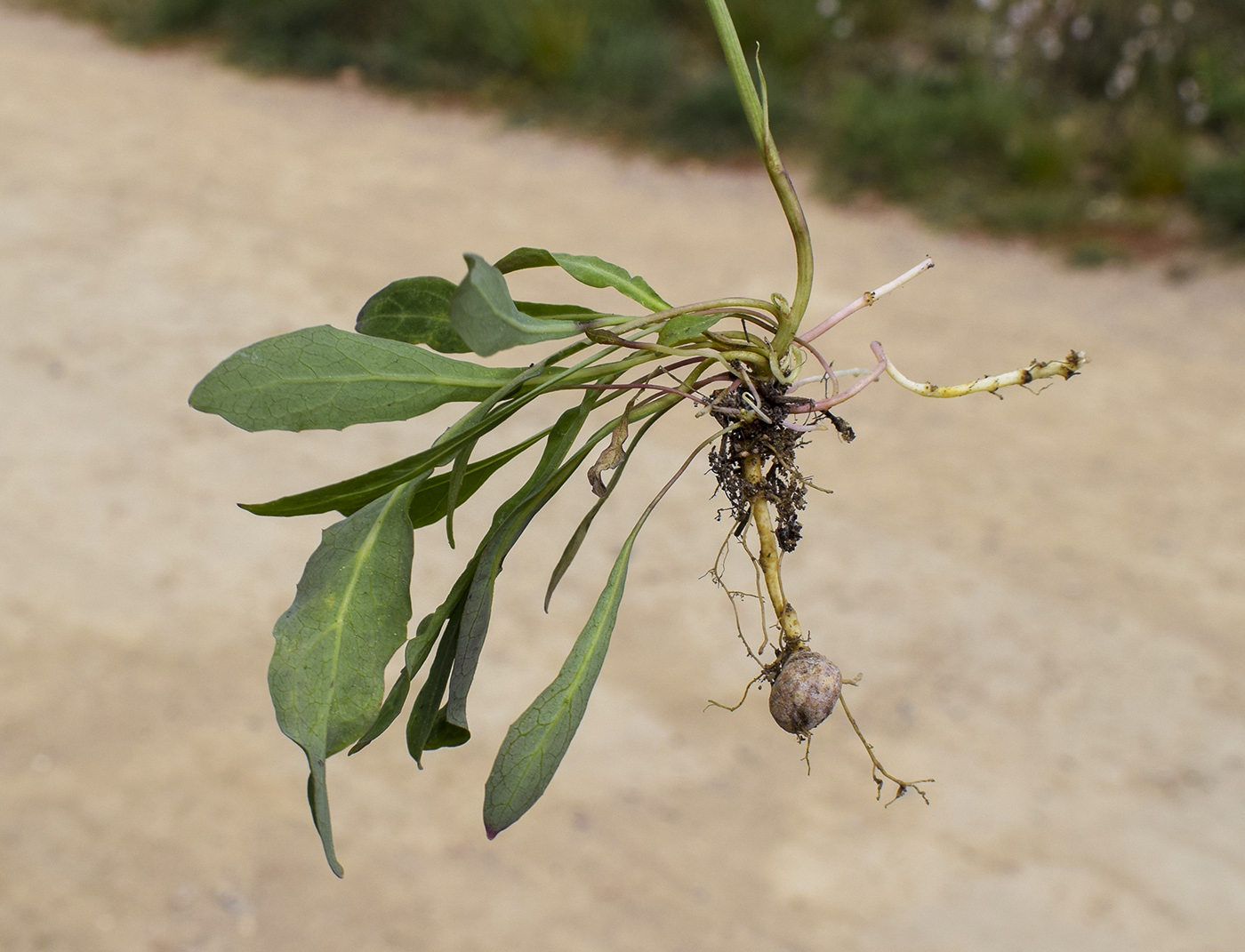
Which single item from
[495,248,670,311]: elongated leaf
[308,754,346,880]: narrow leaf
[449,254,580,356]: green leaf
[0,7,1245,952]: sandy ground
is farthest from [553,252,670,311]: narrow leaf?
[0,7,1245,952]: sandy ground

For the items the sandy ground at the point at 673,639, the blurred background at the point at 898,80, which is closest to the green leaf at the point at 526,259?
the sandy ground at the point at 673,639

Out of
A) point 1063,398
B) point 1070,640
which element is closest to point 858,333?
point 1063,398

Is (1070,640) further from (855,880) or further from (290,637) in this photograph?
(290,637)

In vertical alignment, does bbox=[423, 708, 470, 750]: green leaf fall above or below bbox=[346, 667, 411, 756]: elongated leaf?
below

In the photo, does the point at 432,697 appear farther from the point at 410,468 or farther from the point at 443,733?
the point at 410,468

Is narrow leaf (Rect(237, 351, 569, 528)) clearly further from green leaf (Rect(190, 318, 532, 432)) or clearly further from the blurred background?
the blurred background

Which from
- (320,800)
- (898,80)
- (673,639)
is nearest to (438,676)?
(320,800)

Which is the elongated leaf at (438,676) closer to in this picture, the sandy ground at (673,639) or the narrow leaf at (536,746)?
the narrow leaf at (536,746)
